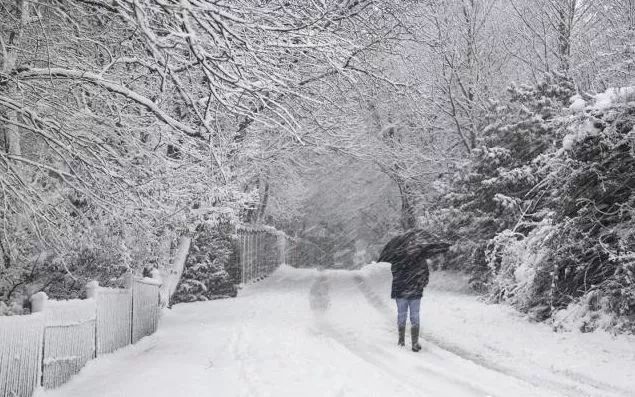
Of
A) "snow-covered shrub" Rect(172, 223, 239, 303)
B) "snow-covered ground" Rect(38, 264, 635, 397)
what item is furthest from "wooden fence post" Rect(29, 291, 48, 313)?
"snow-covered shrub" Rect(172, 223, 239, 303)

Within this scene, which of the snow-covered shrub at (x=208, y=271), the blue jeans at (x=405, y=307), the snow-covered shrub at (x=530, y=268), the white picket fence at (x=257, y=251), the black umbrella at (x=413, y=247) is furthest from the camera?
the white picket fence at (x=257, y=251)

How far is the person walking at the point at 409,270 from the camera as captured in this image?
939cm

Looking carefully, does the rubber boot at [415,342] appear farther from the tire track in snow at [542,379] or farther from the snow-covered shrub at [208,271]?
the snow-covered shrub at [208,271]

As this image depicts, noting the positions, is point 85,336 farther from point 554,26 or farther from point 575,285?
point 554,26

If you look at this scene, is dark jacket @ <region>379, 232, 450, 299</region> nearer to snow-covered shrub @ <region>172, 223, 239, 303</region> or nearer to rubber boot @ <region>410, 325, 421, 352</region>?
rubber boot @ <region>410, 325, 421, 352</region>

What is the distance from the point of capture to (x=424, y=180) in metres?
25.0

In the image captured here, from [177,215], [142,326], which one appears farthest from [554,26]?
[142,326]

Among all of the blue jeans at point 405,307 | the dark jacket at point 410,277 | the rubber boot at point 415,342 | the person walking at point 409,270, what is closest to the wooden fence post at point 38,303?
the person walking at point 409,270

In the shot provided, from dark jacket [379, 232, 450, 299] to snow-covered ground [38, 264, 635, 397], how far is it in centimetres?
89

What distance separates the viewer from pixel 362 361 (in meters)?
8.08

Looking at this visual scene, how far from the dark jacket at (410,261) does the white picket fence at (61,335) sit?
4320 millimetres

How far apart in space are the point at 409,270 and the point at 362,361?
6.40 feet

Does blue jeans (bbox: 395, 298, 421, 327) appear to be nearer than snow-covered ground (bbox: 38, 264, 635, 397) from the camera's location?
No

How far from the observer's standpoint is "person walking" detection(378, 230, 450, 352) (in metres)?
9.39
